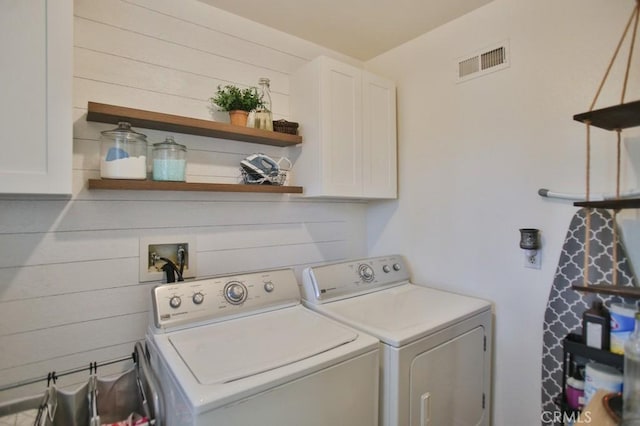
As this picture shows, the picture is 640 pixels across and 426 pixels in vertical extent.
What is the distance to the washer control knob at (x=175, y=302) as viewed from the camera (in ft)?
4.36

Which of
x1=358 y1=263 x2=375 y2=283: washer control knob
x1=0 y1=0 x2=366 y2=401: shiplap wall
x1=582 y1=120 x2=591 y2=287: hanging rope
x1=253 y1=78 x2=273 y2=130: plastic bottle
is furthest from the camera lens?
x1=358 y1=263 x2=375 y2=283: washer control knob

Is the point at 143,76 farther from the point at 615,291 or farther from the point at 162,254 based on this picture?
the point at 615,291

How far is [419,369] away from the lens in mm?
1314

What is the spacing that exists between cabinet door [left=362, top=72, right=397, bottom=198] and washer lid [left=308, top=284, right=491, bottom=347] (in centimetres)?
62

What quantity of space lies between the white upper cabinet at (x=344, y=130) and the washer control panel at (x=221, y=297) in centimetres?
54

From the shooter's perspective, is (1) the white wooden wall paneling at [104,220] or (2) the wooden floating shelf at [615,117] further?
(1) the white wooden wall paneling at [104,220]

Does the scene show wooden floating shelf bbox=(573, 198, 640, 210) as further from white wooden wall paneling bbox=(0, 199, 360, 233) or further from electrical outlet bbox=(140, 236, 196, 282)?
electrical outlet bbox=(140, 236, 196, 282)

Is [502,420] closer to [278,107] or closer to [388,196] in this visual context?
[388,196]

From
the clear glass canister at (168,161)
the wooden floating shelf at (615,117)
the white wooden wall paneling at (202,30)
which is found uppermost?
the white wooden wall paneling at (202,30)

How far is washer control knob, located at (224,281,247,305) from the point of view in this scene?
1463 millimetres

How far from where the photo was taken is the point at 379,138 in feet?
6.76

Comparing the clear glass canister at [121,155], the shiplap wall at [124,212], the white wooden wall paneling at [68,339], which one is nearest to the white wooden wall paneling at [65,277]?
the shiplap wall at [124,212]

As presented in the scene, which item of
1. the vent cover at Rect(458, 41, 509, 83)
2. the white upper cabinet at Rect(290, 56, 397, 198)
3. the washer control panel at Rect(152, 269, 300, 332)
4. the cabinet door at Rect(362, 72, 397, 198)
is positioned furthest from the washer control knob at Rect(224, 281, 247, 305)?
the vent cover at Rect(458, 41, 509, 83)

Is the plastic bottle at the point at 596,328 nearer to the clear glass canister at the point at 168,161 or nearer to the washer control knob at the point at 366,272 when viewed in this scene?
the washer control knob at the point at 366,272
